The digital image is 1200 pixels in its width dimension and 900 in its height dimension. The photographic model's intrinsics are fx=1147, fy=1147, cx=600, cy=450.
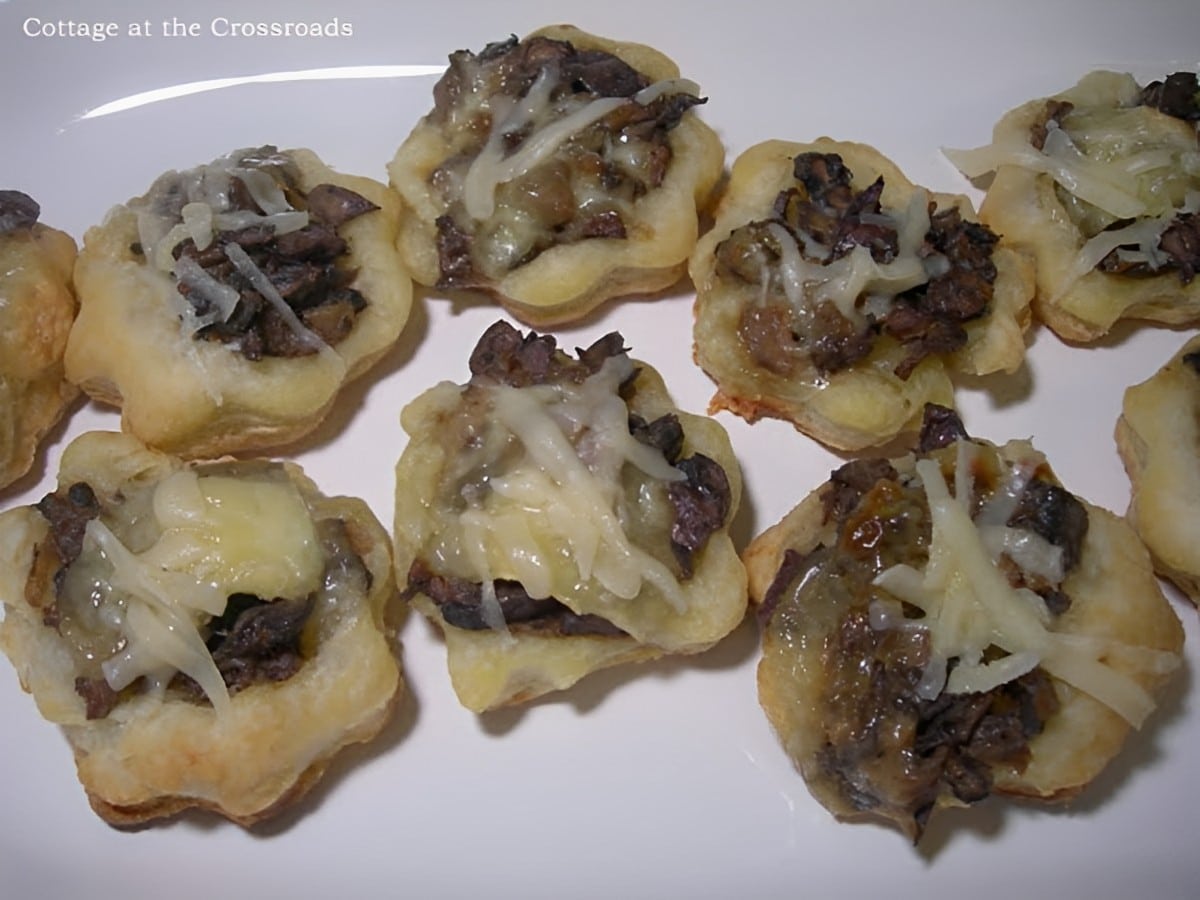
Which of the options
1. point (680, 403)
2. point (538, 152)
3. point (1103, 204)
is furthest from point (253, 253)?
point (1103, 204)

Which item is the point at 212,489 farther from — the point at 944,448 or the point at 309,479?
the point at 944,448

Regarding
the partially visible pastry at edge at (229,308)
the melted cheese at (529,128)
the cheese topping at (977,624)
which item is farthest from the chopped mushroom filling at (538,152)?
the cheese topping at (977,624)

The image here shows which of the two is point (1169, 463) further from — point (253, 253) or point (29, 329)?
point (29, 329)

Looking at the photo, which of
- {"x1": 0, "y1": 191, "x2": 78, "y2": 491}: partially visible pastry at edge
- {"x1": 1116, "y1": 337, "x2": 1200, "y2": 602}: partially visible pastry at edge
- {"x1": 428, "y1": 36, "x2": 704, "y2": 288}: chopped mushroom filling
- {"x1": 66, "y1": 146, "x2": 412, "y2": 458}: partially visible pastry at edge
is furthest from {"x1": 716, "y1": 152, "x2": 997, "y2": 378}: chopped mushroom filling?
{"x1": 0, "y1": 191, "x2": 78, "y2": 491}: partially visible pastry at edge

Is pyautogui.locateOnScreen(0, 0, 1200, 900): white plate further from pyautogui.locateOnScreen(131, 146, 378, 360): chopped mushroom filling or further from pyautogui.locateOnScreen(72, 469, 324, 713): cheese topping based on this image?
pyautogui.locateOnScreen(72, 469, 324, 713): cheese topping

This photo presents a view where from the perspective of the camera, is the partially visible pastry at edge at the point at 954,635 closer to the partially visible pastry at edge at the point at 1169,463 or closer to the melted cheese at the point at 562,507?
the partially visible pastry at edge at the point at 1169,463

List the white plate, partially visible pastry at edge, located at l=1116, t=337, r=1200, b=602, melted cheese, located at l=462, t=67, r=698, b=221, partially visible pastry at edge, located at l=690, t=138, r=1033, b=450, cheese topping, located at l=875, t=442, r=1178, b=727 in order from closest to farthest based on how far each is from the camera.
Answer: cheese topping, located at l=875, t=442, r=1178, b=727 < the white plate < partially visible pastry at edge, located at l=1116, t=337, r=1200, b=602 < partially visible pastry at edge, located at l=690, t=138, r=1033, b=450 < melted cheese, located at l=462, t=67, r=698, b=221
